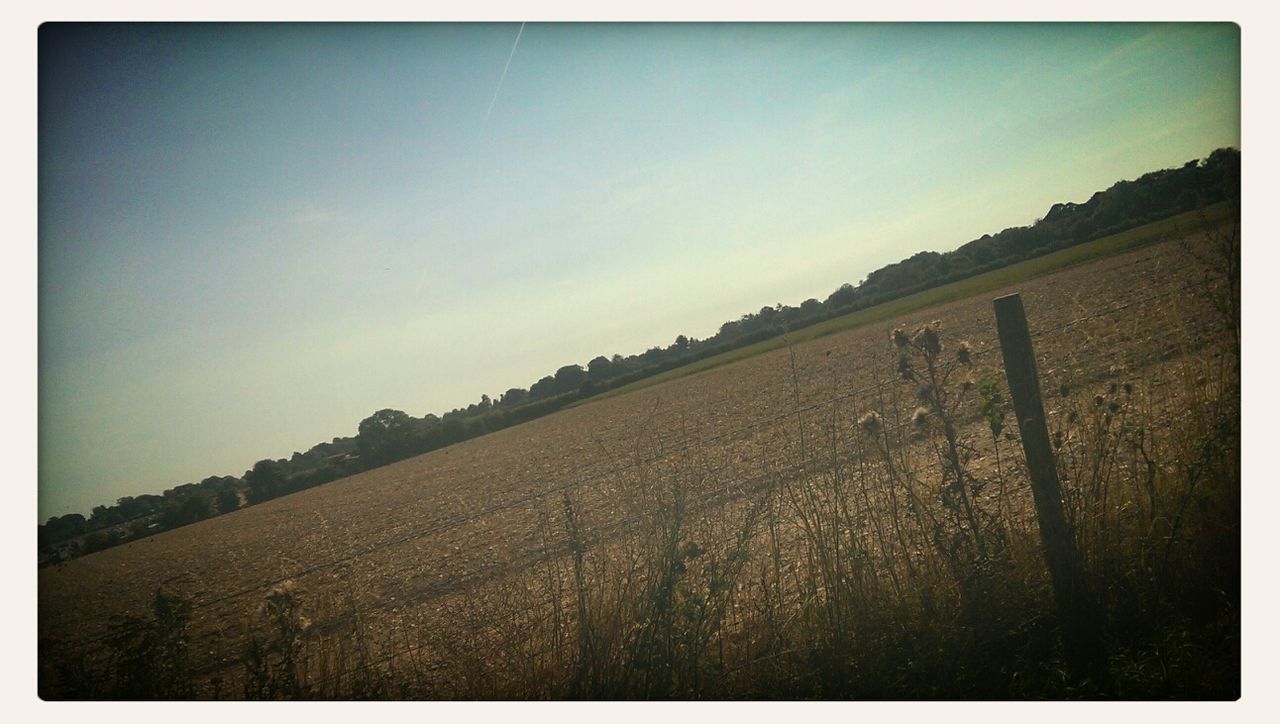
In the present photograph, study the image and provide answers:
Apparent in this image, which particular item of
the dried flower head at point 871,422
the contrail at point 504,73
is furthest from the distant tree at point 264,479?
the dried flower head at point 871,422

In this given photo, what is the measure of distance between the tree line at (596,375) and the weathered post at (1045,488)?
138 centimetres

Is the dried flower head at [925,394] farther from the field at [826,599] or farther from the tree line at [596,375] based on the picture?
the tree line at [596,375]

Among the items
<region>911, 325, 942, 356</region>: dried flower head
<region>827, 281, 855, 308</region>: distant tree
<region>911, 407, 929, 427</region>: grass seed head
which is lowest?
<region>911, 407, 929, 427</region>: grass seed head

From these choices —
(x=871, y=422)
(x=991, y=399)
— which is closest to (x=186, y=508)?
(x=871, y=422)

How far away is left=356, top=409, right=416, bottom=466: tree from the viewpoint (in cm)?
471

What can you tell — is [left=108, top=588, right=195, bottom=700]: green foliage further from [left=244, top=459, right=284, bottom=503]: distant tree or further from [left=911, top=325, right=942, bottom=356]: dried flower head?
[left=911, top=325, right=942, bottom=356]: dried flower head

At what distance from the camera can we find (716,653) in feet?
10.3

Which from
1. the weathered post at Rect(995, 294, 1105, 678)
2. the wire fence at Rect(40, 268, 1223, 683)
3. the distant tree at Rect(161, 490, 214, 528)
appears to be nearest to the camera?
the weathered post at Rect(995, 294, 1105, 678)

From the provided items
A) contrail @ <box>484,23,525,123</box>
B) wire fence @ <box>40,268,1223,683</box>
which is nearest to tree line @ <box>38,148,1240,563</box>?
wire fence @ <box>40,268,1223,683</box>

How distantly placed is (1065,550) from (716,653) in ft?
5.17

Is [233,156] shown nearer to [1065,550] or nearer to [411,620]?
[411,620]

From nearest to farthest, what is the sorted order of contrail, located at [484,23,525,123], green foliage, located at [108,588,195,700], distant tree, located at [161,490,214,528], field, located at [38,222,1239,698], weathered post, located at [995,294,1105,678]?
1. weathered post, located at [995,294,1105,678]
2. field, located at [38,222,1239,698]
3. green foliage, located at [108,588,195,700]
4. contrail, located at [484,23,525,123]
5. distant tree, located at [161,490,214,528]

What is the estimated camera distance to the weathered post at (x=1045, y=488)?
281 cm
